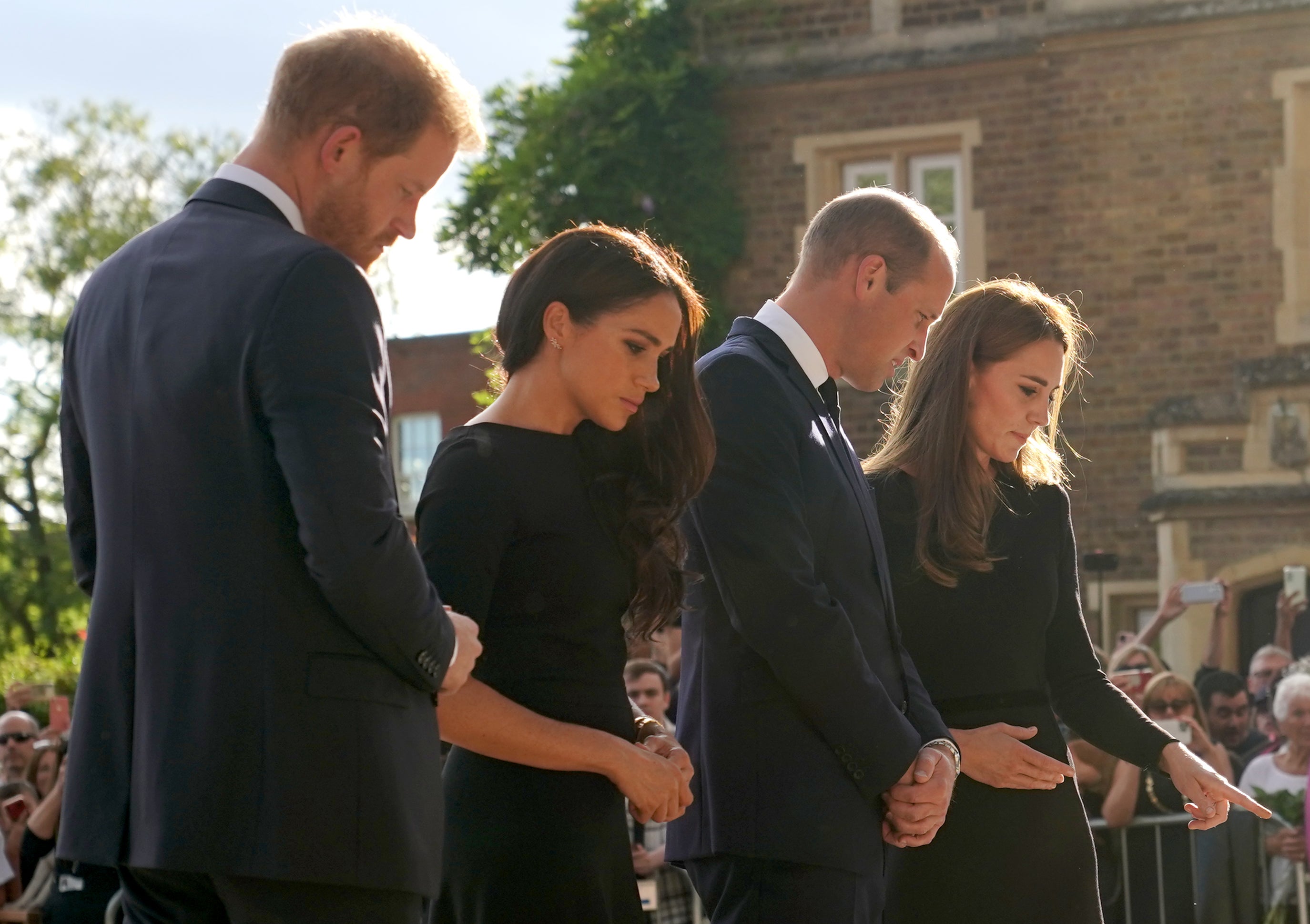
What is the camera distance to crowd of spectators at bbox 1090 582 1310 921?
695 centimetres

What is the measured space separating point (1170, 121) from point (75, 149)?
73.3 ft

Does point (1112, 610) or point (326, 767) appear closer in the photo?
point (326, 767)

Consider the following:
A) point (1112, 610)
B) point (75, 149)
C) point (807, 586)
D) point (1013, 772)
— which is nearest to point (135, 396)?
point (807, 586)

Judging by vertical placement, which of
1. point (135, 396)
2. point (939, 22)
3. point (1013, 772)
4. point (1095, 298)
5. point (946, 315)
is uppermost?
point (939, 22)

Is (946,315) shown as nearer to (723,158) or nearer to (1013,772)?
(1013,772)

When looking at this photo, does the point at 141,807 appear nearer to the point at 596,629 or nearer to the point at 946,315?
the point at 596,629

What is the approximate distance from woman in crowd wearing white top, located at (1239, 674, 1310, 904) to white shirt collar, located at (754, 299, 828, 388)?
4.59 meters

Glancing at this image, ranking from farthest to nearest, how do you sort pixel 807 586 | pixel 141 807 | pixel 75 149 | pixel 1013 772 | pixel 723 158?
→ pixel 75 149, pixel 723 158, pixel 1013 772, pixel 807 586, pixel 141 807

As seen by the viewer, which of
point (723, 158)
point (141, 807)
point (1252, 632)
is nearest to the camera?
point (141, 807)

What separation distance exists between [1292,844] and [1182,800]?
49 cm

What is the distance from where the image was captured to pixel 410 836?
219cm

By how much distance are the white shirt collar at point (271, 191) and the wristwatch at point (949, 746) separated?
1538mm

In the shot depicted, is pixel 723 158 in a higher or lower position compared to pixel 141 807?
higher

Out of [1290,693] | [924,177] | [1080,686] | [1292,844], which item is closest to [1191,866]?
[1292,844]
